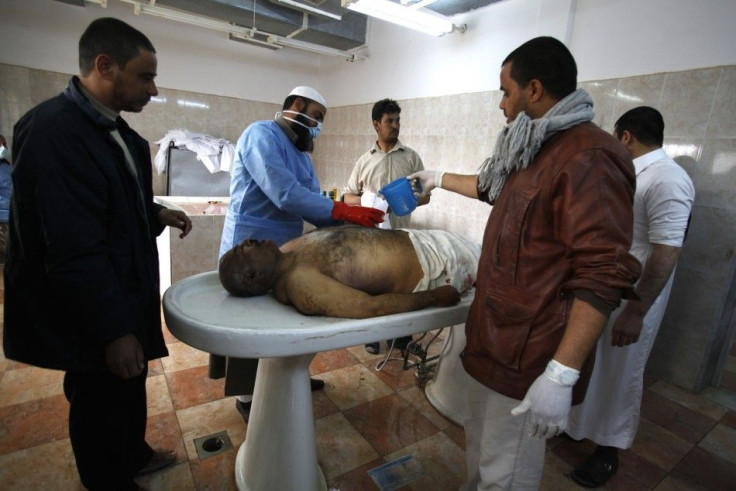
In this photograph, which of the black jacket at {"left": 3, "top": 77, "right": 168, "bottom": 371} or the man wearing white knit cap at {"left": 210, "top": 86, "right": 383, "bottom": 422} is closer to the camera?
the black jacket at {"left": 3, "top": 77, "right": 168, "bottom": 371}

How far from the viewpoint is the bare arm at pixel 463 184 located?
1.64m

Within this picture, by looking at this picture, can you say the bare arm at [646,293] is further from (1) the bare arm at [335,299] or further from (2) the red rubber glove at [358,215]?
(2) the red rubber glove at [358,215]

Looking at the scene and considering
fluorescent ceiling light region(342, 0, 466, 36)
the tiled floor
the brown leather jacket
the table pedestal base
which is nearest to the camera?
the brown leather jacket

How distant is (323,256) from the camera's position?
158 cm

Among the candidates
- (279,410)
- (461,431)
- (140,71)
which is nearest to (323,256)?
(279,410)

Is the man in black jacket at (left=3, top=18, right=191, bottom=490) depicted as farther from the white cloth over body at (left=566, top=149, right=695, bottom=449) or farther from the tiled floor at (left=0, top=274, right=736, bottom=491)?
the white cloth over body at (left=566, top=149, right=695, bottom=449)

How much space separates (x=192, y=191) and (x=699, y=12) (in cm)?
500

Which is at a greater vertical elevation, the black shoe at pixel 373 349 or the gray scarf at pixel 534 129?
the gray scarf at pixel 534 129

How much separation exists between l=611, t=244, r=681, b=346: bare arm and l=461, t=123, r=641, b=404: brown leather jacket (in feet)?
1.91

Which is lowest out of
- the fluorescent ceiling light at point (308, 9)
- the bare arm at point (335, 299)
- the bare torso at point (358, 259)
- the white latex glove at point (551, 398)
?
the white latex glove at point (551, 398)

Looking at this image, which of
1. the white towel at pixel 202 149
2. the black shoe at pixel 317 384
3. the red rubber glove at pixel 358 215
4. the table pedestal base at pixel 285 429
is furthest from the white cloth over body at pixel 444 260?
the white towel at pixel 202 149

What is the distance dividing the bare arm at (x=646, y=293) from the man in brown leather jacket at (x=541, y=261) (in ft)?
1.92

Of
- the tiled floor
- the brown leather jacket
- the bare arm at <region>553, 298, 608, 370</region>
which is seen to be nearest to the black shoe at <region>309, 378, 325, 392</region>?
the tiled floor

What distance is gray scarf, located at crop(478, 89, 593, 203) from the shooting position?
1099 mm
